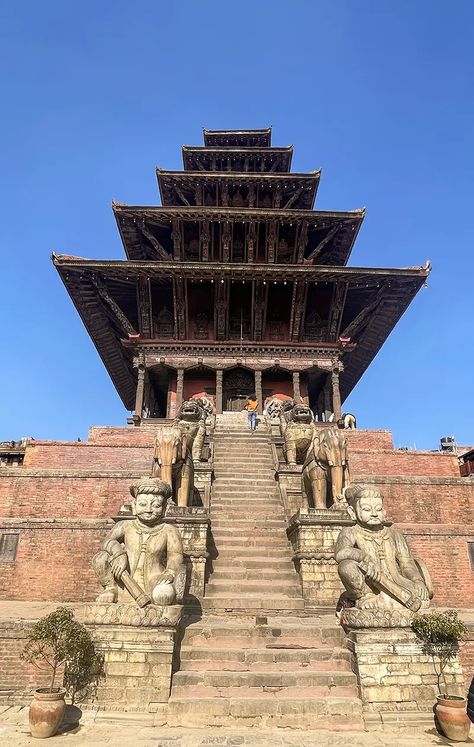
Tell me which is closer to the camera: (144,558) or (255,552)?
(144,558)

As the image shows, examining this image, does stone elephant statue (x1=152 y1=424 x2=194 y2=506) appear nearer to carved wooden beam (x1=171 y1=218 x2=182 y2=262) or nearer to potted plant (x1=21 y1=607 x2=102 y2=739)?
potted plant (x1=21 y1=607 x2=102 y2=739)

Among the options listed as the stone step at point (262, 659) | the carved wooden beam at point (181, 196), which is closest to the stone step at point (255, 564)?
the stone step at point (262, 659)

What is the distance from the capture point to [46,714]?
418 centimetres

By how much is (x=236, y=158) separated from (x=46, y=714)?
30.9 metres

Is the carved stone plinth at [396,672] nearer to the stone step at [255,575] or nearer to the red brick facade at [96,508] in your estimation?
the stone step at [255,575]

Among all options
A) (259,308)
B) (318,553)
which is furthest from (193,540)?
(259,308)

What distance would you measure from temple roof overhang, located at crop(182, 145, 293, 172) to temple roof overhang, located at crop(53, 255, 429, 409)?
11903mm

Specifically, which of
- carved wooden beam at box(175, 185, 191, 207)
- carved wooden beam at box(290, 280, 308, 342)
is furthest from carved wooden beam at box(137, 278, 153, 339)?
carved wooden beam at box(175, 185, 191, 207)

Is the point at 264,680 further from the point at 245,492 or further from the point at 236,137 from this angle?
the point at 236,137

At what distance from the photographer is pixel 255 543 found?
8617mm

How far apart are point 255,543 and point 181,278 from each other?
15.1m

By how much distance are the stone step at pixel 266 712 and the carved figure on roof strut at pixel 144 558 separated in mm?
1009

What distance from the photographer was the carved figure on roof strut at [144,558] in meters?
5.27

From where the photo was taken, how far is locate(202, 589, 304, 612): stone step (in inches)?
271
